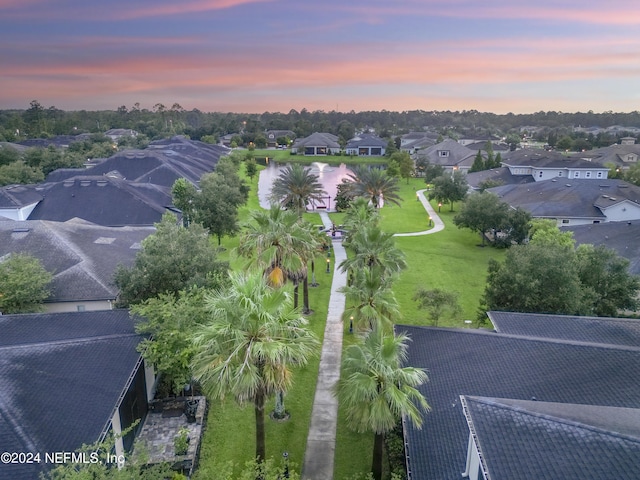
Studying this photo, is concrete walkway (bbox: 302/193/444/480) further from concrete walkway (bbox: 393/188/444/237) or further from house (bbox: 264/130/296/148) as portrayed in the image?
house (bbox: 264/130/296/148)

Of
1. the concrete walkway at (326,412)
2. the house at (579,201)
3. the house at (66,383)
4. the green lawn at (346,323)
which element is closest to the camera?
the house at (66,383)

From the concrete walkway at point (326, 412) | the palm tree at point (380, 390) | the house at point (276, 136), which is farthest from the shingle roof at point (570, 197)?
the house at point (276, 136)

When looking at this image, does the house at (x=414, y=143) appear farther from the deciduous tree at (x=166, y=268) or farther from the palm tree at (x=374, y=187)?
the deciduous tree at (x=166, y=268)

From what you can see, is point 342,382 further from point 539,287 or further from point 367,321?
point 539,287

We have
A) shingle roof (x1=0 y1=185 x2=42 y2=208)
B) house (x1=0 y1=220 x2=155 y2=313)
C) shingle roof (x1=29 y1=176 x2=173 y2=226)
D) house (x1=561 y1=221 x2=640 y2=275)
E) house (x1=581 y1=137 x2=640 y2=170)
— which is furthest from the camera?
house (x1=581 y1=137 x2=640 y2=170)

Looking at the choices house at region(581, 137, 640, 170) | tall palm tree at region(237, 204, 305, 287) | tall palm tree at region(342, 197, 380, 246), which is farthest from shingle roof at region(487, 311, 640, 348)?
house at region(581, 137, 640, 170)
